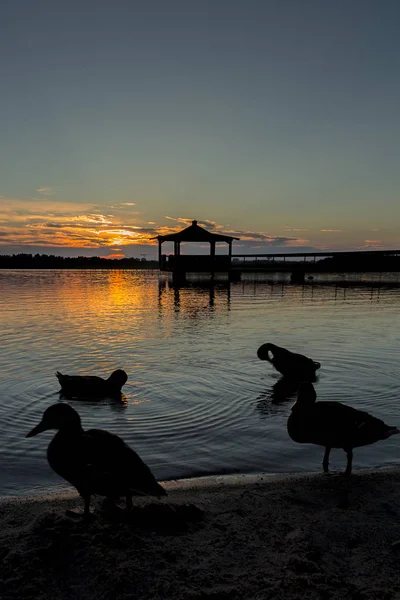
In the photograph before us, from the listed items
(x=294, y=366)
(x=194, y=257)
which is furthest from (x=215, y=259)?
(x=294, y=366)

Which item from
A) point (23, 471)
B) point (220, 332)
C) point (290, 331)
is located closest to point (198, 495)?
point (23, 471)

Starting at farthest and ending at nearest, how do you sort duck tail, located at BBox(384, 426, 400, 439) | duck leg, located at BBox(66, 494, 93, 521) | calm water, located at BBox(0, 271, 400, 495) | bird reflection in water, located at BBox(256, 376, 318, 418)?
1. bird reflection in water, located at BBox(256, 376, 318, 418)
2. calm water, located at BBox(0, 271, 400, 495)
3. duck tail, located at BBox(384, 426, 400, 439)
4. duck leg, located at BBox(66, 494, 93, 521)

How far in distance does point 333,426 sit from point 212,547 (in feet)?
7.31

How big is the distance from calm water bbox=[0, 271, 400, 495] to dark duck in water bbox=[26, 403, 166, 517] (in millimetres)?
1538

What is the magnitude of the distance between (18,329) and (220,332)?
327 inches

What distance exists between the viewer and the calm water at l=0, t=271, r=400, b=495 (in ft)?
21.0

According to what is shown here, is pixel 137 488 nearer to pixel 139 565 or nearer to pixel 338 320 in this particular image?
pixel 139 565

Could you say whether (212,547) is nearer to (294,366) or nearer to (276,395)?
(276,395)

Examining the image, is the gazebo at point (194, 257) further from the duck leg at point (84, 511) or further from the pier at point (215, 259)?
the duck leg at point (84, 511)

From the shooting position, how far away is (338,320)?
22766 mm

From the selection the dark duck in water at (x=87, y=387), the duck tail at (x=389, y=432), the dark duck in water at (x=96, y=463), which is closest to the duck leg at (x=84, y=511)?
the dark duck in water at (x=96, y=463)

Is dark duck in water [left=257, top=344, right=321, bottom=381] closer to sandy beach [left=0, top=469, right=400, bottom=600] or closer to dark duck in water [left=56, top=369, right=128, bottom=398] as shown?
dark duck in water [left=56, top=369, right=128, bottom=398]

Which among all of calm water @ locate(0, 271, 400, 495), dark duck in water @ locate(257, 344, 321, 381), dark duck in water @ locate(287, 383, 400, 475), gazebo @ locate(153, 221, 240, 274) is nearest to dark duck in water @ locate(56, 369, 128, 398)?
calm water @ locate(0, 271, 400, 495)

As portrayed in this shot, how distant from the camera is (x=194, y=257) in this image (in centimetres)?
5628
